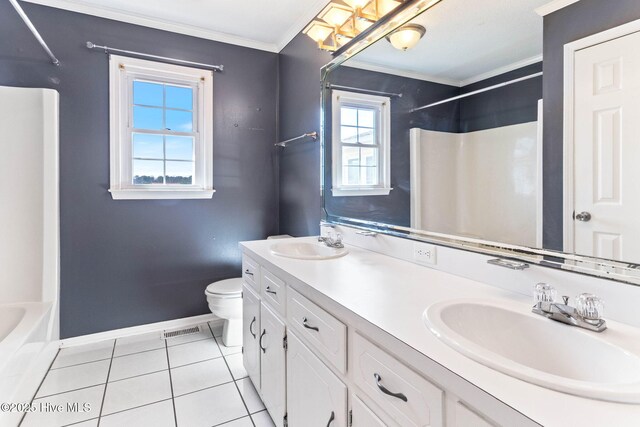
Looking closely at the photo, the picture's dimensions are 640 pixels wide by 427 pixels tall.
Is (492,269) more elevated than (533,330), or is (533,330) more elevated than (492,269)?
(492,269)

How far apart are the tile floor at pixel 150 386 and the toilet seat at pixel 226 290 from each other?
0.42 metres

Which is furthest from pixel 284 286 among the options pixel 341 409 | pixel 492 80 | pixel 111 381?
pixel 111 381

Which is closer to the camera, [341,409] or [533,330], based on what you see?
[533,330]

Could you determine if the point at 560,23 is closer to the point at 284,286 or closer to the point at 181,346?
the point at 284,286

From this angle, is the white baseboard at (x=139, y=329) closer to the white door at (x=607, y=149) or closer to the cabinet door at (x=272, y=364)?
the cabinet door at (x=272, y=364)

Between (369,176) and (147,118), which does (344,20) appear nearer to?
(369,176)

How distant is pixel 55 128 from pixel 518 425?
2.78m

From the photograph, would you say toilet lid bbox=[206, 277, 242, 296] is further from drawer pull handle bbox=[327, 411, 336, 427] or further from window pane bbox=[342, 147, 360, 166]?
drawer pull handle bbox=[327, 411, 336, 427]

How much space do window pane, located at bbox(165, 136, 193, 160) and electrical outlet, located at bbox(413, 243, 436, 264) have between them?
2092 mm

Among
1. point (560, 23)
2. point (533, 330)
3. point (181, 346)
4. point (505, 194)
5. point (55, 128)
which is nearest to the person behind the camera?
point (533, 330)

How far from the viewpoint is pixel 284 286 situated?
55.5 inches

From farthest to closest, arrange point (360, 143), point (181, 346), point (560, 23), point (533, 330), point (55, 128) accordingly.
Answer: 1. point (181, 346)
2. point (55, 128)
3. point (360, 143)
4. point (560, 23)
5. point (533, 330)

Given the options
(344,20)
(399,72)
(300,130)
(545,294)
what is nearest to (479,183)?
(545,294)

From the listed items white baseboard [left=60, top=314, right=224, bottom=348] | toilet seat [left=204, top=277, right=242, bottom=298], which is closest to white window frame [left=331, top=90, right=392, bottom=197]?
toilet seat [left=204, top=277, right=242, bottom=298]
